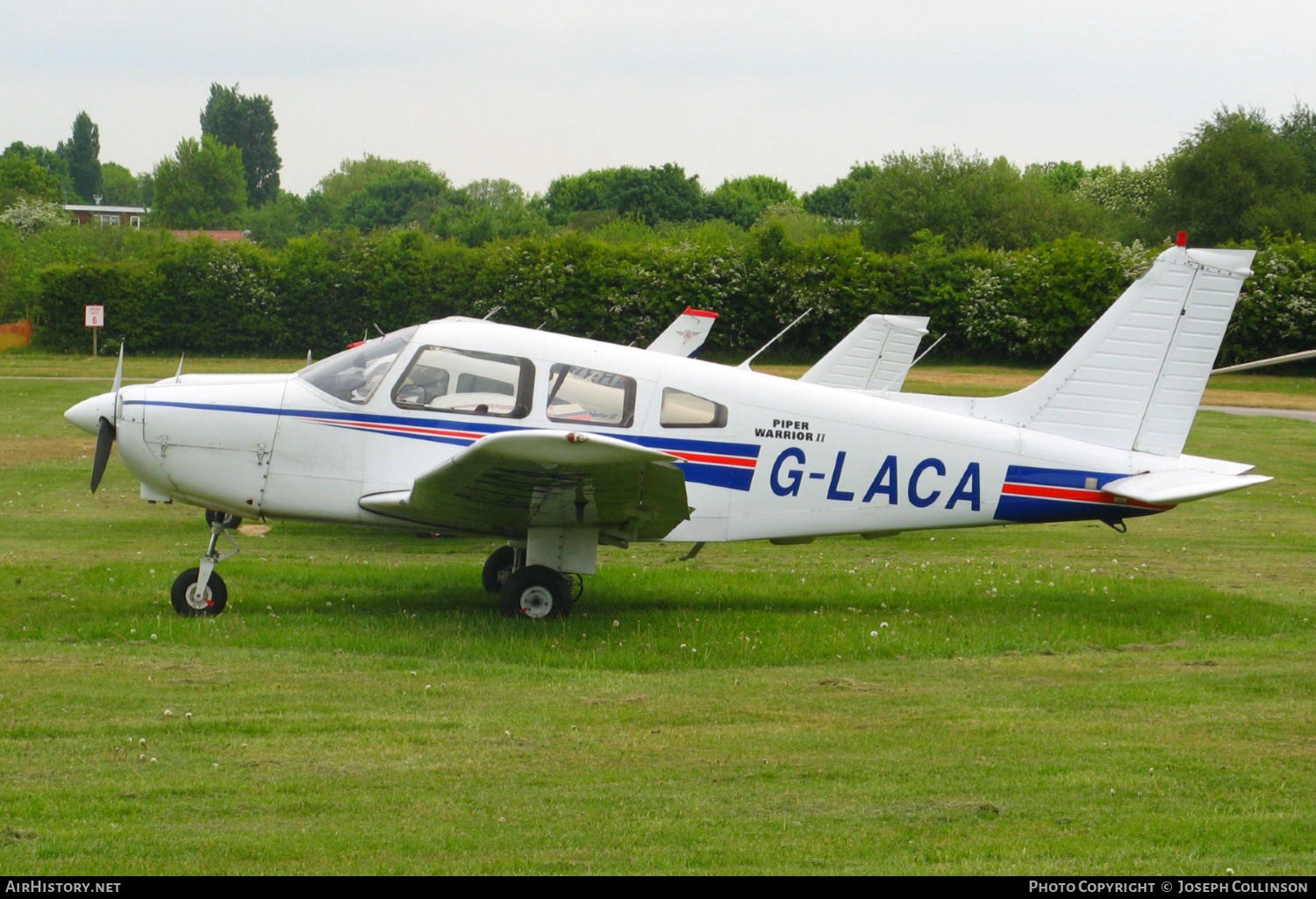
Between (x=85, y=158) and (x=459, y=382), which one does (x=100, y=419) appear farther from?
(x=85, y=158)

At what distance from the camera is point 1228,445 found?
26.5m

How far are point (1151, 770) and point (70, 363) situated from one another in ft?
140

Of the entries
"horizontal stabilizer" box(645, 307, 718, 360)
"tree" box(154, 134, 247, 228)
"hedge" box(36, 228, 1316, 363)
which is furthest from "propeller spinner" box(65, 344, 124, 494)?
"tree" box(154, 134, 247, 228)

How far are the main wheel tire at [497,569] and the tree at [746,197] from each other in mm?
87228

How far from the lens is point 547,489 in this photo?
980 centimetres

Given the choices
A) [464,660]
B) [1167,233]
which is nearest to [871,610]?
[464,660]

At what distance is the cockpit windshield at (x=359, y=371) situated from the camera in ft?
34.7

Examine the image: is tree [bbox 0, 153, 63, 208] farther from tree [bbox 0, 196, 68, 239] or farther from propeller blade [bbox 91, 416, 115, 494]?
propeller blade [bbox 91, 416, 115, 494]

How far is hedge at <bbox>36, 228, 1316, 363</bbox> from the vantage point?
4375 cm

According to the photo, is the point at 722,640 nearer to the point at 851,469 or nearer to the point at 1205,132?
the point at 851,469

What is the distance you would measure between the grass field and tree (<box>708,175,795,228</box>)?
8643cm

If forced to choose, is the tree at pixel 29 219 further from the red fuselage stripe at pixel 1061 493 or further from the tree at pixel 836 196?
the red fuselage stripe at pixel 1061 493

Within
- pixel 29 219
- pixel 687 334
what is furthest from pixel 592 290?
pixel 29 219

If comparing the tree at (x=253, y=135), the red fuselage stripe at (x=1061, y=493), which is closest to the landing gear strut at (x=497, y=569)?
the red fuselage stripe at (x=1061, y=493)
